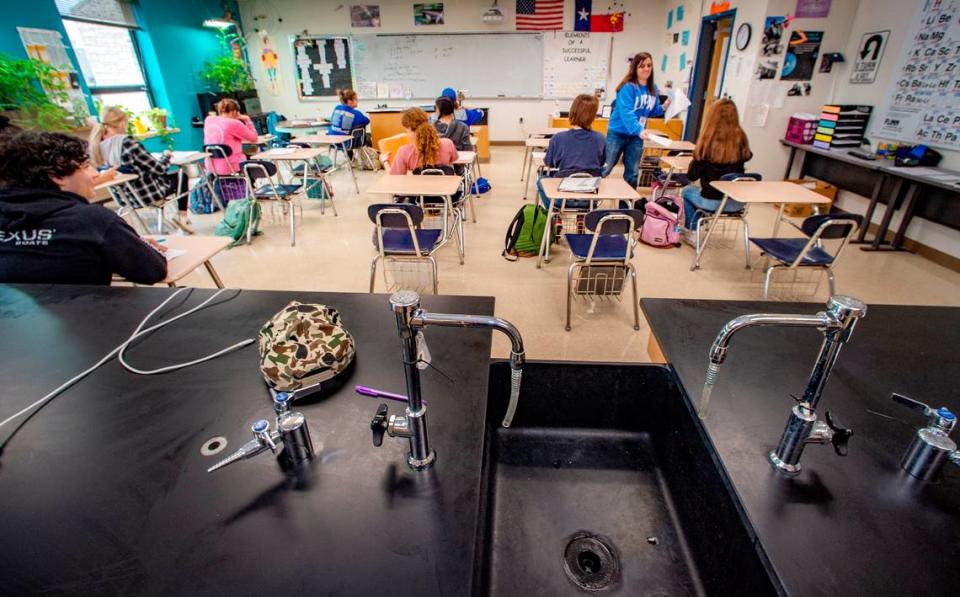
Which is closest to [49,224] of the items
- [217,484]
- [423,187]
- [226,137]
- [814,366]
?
[217,484]

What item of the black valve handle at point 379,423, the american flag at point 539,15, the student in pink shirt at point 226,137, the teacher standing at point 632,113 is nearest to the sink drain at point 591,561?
the black valve handle at point 379,423

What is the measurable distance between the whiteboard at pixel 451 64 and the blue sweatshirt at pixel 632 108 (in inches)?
177

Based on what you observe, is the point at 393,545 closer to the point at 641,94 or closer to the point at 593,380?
the point at 593,380

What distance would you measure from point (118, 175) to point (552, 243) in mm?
3699

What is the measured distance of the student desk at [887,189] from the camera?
3332 millimetres

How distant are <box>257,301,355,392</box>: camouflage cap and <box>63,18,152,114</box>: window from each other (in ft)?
22.5

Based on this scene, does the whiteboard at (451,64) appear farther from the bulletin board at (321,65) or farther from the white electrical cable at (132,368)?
the white electrical cable at (132,368)

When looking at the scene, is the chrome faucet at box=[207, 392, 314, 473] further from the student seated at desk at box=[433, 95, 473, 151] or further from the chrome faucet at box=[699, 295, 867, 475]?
the student seated at desk at box=[433, 95, 473, 151]

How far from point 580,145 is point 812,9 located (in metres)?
3.06

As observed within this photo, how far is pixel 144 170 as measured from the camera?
148 inches

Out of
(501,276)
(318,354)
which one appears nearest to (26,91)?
(501,276)

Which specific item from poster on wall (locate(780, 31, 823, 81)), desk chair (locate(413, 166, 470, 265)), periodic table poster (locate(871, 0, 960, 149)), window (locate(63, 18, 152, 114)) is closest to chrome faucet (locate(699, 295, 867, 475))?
desk chair (locate(413, 166, 470, 265))

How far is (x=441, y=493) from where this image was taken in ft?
2.51

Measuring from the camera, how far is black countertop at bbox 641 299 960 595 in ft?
2.23
